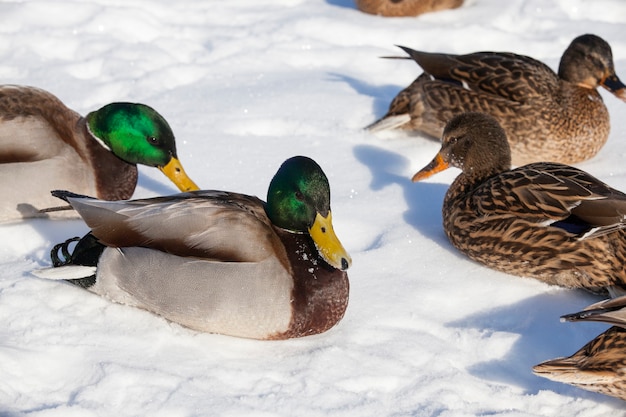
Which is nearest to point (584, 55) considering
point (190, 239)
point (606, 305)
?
point (606, 305)

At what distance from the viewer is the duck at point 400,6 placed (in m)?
8.30

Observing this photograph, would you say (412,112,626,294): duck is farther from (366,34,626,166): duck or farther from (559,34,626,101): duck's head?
(559,34,626,101): duck's head

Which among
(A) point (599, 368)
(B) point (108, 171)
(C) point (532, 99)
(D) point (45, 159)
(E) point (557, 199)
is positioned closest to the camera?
(A) point (599, 368)

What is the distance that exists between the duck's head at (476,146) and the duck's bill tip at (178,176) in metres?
1.37

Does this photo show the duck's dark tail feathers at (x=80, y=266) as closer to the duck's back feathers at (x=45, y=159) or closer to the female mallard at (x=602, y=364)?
the duck's back feathers at (x=45, y=159)

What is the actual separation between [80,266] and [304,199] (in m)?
0.96

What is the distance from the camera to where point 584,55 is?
6.20 m

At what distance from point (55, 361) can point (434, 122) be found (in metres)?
3.47

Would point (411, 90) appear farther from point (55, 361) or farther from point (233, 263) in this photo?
point (55, 361)

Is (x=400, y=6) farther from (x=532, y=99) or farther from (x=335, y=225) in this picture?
(x=335, y=225)

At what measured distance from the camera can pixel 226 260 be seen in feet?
12.5

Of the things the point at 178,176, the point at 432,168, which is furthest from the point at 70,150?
the point at 432,168

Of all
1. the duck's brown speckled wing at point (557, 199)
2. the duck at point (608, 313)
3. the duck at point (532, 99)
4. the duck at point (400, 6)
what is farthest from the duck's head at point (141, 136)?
the duck at point (400, 6)

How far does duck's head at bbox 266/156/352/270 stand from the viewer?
3.97 metres
